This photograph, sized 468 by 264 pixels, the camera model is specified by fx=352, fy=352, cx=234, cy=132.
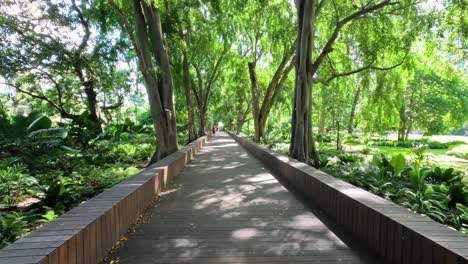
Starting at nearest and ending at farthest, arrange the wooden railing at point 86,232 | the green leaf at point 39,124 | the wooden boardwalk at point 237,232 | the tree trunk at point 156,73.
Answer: the wooden railing at point 86,232 < the wooden boardwalk at point 237,232 < the tree trunk at point 156,73 < the green leaf at point 39,124

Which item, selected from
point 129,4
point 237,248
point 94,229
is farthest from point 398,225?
point 129,4

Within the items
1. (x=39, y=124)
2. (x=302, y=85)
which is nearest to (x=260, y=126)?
(x=302, y=85)

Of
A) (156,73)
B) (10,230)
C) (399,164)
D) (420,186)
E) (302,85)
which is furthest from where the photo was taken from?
(156,73)

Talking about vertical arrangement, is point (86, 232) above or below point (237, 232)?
above

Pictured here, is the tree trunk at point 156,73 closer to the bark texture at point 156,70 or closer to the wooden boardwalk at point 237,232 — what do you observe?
the bark texture at point 156,70

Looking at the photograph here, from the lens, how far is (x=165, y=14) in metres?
12.8

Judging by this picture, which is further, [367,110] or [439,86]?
[439,86]

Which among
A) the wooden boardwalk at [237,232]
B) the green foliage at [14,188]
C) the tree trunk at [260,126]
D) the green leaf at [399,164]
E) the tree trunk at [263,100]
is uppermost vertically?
the tree trunk at [263,100]

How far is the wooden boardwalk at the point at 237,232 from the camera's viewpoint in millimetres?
3967

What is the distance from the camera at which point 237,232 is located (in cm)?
481

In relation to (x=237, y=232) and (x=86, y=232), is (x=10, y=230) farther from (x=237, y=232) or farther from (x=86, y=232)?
(x=237, y=232)

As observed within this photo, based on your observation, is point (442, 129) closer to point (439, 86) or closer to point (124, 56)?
point (439, 86)

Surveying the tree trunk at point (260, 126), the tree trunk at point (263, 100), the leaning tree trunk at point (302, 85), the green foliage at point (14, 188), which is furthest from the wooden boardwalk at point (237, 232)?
the tree trunk at point (260, 126)

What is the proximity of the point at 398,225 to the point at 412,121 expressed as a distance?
115 feet
